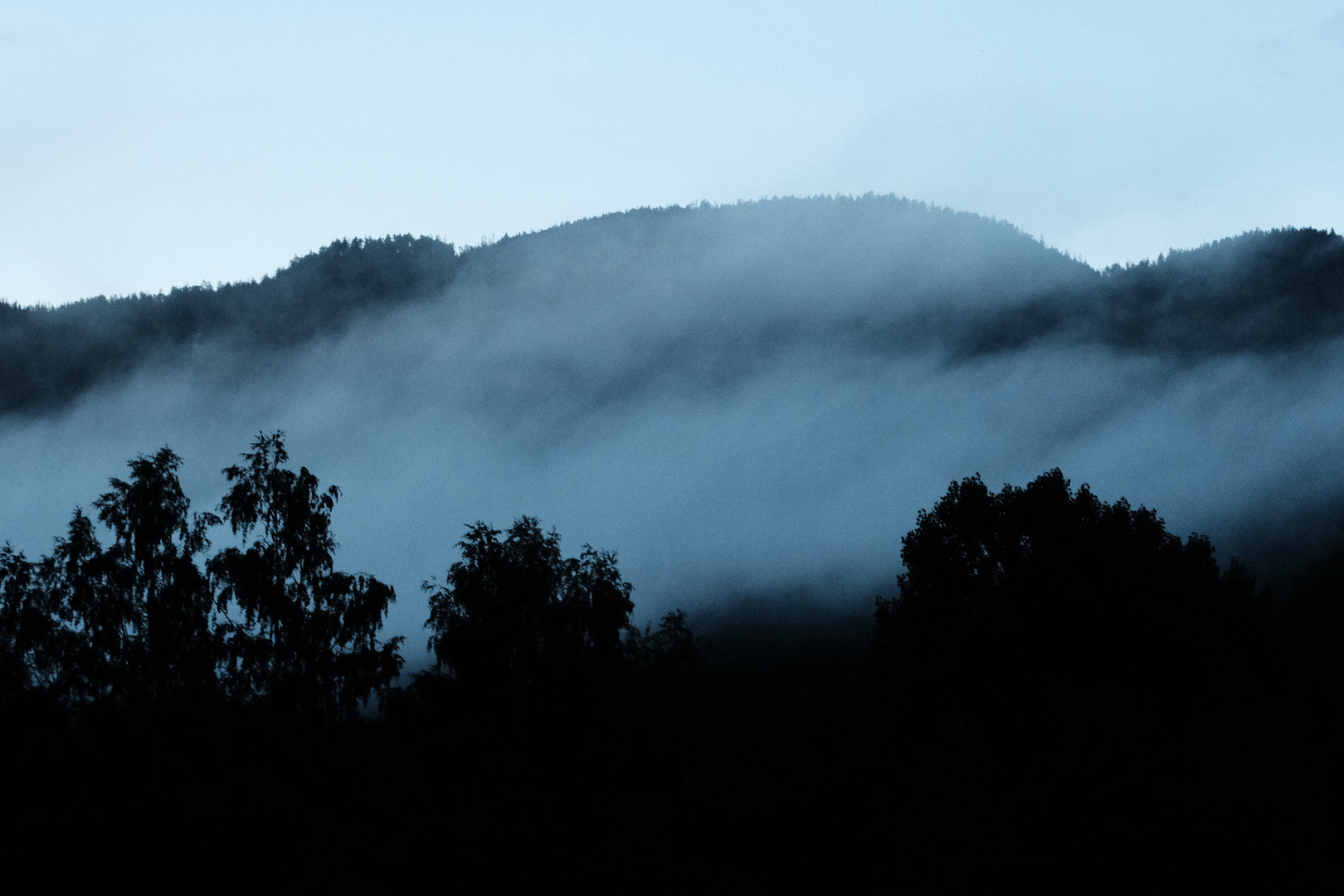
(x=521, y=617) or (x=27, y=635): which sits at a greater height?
(x=27, y=635)

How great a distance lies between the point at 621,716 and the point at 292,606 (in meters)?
13.8

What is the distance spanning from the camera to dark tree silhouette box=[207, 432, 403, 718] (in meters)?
37.8

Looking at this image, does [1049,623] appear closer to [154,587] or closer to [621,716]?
[621,716]

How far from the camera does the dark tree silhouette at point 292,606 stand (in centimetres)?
3781

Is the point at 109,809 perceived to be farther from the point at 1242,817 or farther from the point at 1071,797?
the point at 1242,817

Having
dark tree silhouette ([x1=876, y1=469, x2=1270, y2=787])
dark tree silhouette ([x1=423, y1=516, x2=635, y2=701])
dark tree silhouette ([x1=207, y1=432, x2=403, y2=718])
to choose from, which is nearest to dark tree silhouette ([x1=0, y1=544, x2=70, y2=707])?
dark tree silhouette ([x1=207, y1=432, x2=403, y2=718])

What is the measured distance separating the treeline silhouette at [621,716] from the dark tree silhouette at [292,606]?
4.4 inches

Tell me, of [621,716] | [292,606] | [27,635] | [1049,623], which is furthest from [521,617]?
[1049,623]

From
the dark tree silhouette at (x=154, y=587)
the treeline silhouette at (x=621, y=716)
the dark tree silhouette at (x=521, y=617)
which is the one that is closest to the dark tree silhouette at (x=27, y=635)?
the treeline silhouette at (x=621, y=716)

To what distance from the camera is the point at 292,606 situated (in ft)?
126

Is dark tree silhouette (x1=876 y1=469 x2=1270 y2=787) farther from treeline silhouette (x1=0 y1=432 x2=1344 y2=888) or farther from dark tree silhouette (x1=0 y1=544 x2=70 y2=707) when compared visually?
dark tree silhouette (x1=0 y1=544 x2=70 y2=707)

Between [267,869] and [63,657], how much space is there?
14.4 m

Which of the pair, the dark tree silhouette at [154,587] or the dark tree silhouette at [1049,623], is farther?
the dark tree silhouette at [154,587]

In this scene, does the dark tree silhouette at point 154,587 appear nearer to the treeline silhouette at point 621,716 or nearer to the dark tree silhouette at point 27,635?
the treeline silhouette at point 621,716
